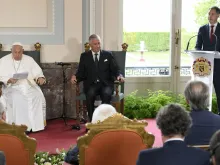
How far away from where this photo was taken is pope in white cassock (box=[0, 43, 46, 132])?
18.9 ft

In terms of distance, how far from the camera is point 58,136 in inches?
222

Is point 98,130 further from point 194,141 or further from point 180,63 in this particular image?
point 180,63

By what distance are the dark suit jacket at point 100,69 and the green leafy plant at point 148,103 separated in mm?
1057

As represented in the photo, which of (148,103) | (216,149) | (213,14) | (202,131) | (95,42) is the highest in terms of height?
(213,14)

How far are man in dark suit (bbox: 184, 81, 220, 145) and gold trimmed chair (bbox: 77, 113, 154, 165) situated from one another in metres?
0.29

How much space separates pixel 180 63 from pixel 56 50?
225 centimetres

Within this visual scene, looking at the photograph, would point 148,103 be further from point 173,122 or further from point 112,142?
point 173,122

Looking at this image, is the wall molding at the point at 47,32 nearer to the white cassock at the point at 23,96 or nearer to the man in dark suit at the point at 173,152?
the white cassock at the point at 23,96

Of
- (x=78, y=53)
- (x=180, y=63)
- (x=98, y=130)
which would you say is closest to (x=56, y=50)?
(x=78, y=53)

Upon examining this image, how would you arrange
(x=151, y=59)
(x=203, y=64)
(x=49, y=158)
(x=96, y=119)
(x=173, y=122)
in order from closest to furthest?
(x=173, y=122) < (x=96, y=119) < (x=49, y=158) < (x=203, y=64) < (x=151, y=59)

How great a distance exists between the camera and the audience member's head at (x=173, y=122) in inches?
87.7

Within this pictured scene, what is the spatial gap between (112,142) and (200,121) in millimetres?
596

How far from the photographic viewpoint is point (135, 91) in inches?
292

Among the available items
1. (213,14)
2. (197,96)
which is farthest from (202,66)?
(197,96)
